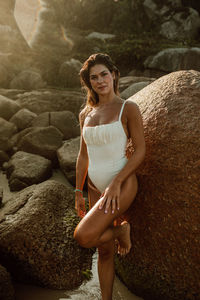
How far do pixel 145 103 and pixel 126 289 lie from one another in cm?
201

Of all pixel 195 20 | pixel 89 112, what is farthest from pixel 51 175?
pixel 195 20

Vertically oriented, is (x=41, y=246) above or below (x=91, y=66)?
below

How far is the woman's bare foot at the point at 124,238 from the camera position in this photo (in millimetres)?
2633

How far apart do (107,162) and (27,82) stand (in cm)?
1090

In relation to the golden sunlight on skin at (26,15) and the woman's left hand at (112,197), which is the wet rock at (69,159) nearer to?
the woman's left hand at (112,197)

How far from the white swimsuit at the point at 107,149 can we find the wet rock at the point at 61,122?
14.2 feet

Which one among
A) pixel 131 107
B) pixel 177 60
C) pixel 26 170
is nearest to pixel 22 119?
pixel 26 170

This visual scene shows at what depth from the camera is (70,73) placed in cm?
1441

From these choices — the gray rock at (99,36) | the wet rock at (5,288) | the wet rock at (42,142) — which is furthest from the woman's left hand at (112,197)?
the gray rock at (99,36)

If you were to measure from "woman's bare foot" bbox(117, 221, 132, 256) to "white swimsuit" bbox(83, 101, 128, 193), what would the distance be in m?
0.43

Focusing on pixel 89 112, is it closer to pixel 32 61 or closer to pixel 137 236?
pixel 137 236

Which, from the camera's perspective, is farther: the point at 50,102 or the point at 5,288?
the point at 50,102

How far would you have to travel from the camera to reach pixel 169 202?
255 cm

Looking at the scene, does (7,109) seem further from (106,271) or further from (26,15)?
(26,15)
